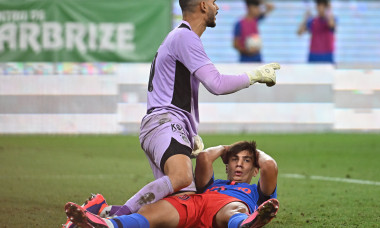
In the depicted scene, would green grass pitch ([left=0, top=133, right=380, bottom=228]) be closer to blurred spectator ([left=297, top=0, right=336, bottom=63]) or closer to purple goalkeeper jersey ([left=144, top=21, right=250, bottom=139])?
purple goalkeeper jersey ([left=144, top=21, right=250, bottom=139])

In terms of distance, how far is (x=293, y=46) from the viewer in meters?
19.0

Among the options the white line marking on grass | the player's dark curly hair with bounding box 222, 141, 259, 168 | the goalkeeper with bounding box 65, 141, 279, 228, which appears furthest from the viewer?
the white line marking on grass

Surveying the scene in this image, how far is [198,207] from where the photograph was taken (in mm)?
5594

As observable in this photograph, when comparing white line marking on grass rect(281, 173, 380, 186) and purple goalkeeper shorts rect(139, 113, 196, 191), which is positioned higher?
purple goalkeeper shorts rect(139, 113, 196, 191)

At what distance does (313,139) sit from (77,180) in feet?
21.3

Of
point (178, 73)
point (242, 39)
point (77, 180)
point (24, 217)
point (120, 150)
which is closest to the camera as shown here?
point (178, 73)

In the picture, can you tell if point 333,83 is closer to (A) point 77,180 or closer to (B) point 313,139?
(B) point 313,139

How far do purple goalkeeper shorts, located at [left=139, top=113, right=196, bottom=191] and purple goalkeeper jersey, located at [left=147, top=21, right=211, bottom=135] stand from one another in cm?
9

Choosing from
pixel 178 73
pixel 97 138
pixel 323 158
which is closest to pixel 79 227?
pixel 178 73

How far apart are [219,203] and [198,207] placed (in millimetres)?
162

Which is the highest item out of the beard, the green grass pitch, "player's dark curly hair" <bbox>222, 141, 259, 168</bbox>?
the beard

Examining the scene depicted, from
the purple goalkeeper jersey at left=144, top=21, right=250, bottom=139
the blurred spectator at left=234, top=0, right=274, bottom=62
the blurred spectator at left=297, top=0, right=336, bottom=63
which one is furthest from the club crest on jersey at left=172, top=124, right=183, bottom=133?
the blurred spectator at left=297, top=0, right=336, bottom=63

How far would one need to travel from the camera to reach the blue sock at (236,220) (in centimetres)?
524

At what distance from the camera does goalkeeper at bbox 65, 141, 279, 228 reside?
16.4 feet
